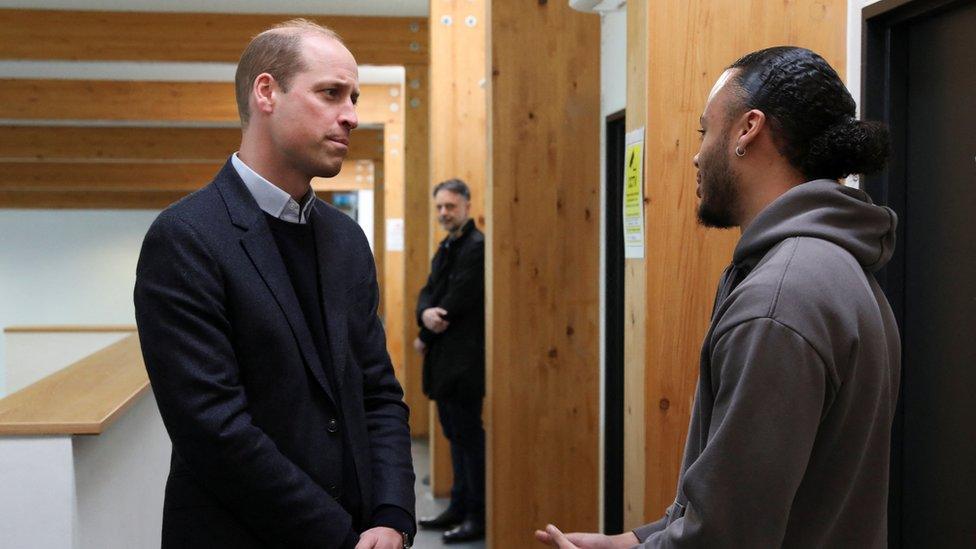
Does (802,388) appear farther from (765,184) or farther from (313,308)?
(313,308)

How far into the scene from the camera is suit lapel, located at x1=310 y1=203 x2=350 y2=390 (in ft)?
5.18

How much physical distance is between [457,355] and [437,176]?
3.67ft

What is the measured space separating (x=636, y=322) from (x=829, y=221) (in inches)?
28.0

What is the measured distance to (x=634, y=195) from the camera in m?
1.89

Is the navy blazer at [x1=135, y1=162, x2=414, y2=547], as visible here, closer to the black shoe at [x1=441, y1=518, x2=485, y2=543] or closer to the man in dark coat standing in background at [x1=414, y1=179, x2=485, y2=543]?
the man in dark coat standing in background at [x1=414, y1=179, x2=485, y2=543]

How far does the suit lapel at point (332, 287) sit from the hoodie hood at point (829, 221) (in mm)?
727

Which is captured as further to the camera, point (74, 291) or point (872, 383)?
point (74, 291)

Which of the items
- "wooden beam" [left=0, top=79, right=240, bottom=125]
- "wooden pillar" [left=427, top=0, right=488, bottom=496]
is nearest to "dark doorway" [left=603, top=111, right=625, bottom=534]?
"wooden pillar" [left=427, top=0, right=488, bottom=496]

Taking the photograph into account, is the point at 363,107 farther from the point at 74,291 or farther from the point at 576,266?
the point at 74,291

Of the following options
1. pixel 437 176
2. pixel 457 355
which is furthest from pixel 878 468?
pixel 437 176

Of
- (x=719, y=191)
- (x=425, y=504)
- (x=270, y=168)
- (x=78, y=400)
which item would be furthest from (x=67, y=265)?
(x=719, y=191)

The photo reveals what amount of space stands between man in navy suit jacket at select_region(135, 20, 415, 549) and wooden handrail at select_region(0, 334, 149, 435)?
0.72 metres

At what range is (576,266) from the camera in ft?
10.5

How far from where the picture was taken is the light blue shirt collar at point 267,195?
61.8 inches
